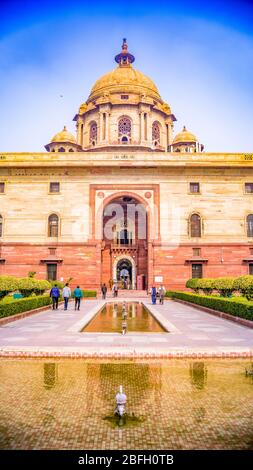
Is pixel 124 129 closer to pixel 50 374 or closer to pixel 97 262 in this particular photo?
pixel 97 262

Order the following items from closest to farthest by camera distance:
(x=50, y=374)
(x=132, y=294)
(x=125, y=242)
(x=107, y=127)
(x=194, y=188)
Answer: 1. (x=50, y=374)
2. (x=132, y=294)
3. (x=194, y=188)
4. (x=125, y=242)
5. (x=107, y=127)

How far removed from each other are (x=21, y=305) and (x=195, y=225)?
804 inches

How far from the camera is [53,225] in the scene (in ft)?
104

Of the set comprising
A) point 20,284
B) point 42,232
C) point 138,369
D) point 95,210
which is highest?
point 95,210

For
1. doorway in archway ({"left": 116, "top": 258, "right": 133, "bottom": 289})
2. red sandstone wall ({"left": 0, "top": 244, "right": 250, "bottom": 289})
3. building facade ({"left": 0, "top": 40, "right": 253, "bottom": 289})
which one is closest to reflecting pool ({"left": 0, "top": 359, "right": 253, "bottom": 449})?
red sandstone wall ({"left": 0, "top": 244, "right": 250, "bottom": 289})

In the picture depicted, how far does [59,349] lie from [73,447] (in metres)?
4.61

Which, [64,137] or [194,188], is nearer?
[194,188]

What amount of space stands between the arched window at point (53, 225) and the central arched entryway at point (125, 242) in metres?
5.73

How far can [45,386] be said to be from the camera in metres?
5.92

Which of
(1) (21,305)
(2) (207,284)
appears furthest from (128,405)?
(2) (207,284)

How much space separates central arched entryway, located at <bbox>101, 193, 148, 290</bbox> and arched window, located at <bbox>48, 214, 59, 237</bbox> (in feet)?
18.8

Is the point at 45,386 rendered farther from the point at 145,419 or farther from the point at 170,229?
the point at 170,229

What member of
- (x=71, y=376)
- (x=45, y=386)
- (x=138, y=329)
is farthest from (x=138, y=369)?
(x=138, y=329)

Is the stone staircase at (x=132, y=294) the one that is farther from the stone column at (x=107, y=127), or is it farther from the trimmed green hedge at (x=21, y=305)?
the stone column at (x=107, y=127)
